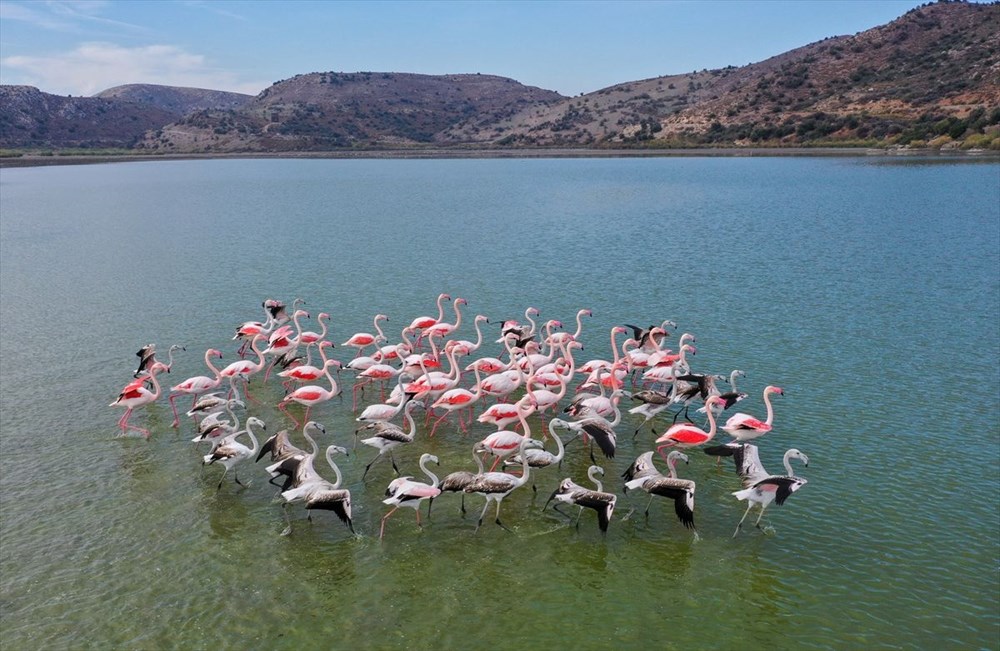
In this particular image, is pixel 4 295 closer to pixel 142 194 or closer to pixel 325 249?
pixel 325 249

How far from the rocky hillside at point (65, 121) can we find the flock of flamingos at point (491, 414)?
166 metres

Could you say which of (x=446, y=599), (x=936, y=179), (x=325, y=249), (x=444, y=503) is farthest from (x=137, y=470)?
(x=936, y=179)

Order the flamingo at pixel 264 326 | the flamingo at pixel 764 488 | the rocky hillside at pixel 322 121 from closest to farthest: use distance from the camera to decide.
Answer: the flamingo at pixel 764 488 < the flamingo at pixel 264 326 < the rocky hillside at pixel 322 121

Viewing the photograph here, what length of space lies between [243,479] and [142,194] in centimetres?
6234

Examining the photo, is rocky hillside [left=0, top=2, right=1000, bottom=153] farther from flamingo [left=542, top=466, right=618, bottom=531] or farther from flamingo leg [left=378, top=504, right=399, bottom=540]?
flamingo leg [left=378, top=504, right=399, bottom=540]

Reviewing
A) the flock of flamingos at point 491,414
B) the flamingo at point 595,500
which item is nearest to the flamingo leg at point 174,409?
the flock of flamingos at point 491,414

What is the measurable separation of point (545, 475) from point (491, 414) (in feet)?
5.57

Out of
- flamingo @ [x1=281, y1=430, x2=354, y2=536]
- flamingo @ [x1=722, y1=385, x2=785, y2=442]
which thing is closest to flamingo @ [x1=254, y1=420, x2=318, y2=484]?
flamingo @ [x1=281, y1=430, x2=354, y2=536]

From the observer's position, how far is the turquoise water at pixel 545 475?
370 inches

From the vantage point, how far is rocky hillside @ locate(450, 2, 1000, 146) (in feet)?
282

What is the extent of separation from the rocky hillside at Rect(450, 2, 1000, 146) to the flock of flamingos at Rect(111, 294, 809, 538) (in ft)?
243

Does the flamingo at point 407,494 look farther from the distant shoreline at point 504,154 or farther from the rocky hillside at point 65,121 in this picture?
the rocky hillside at point 65,121

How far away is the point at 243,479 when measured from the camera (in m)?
12.9

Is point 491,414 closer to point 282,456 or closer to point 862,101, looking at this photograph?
point 282,456
